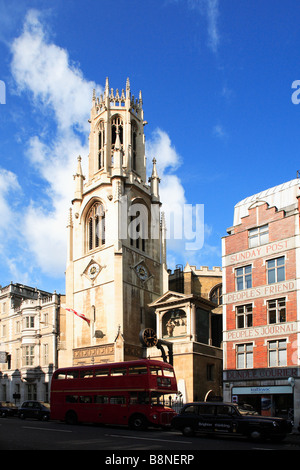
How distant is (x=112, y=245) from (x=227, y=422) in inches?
1192

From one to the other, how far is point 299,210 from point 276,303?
644 cm

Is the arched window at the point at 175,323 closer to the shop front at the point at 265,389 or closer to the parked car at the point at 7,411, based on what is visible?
the shop front at the point at 265,389

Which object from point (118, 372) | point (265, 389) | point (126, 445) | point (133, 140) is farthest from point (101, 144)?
point (126, 445)

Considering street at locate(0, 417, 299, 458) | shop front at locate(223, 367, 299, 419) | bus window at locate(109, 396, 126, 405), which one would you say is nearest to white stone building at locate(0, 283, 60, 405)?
bus window at locate(109, 396, 126, 405)

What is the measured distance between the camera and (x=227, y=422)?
77.7ft

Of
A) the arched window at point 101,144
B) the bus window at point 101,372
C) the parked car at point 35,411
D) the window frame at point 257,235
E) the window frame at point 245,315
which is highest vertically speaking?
the arched window at point 101,144

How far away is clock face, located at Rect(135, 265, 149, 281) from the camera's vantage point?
53.7 m

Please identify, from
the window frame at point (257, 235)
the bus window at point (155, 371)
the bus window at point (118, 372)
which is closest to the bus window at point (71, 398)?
the bus window at point (118, 372)

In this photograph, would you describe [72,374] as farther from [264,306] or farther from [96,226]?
[96,226]

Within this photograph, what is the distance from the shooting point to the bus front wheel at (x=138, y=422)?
1130 inches

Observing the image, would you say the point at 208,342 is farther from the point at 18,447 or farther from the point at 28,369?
the point at 18,447

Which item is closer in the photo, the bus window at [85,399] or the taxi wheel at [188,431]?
the taxi wheel at [188,431]

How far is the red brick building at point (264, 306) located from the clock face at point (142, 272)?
16.8 metres

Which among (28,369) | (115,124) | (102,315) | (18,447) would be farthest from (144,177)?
(18,447)
